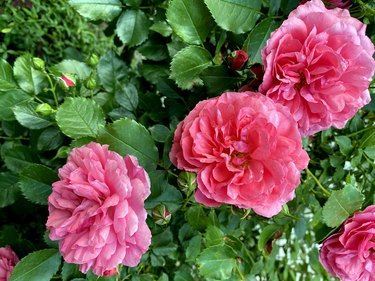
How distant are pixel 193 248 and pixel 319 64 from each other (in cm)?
44

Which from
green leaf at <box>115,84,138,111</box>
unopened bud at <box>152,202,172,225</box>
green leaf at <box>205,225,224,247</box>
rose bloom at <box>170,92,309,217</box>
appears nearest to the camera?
rose bloom at <box>170,92,309,217</box>

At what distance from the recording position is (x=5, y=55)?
1.02 metres

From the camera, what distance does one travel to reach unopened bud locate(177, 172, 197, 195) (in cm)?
55

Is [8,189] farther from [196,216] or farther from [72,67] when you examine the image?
[196,216]

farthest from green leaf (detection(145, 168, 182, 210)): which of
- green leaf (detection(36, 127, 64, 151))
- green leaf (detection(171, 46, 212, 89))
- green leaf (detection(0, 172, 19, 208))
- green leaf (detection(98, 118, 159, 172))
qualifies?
green leaf (detection(0, 172, 19, 208))

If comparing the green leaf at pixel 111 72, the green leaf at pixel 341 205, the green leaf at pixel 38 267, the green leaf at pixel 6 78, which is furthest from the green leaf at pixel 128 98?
the green leaf at pixel 341 205

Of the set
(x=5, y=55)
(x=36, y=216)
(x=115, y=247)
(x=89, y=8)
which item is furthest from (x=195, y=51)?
(x=36, y=216)

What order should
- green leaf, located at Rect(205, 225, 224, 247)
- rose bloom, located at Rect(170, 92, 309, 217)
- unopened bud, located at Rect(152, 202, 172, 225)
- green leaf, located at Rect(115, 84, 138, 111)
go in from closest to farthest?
rose bloom, located at Rect(170, 92, 309, 217) → unopened bud, located at Rect(152, 202, 172, 225) → green leaf, located at Rect(205, 225, 224, 247) → green leaf, located at Rect(115, 84, 138, 111)

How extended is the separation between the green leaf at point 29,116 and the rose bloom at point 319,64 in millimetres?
380

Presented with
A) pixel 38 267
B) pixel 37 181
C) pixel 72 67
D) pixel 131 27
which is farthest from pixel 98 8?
pixel 38 267

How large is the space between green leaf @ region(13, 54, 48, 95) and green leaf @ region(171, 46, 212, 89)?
250 mm

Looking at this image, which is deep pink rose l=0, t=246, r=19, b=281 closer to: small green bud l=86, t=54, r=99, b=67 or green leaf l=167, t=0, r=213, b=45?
small green bud l=86, t=54, r=99, b=67

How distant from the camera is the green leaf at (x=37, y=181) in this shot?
62 centimetres

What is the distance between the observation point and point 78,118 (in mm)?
590
